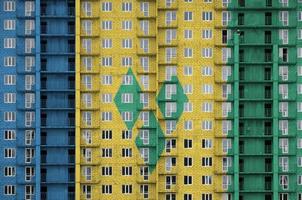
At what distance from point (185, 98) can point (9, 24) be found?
27.3 metres

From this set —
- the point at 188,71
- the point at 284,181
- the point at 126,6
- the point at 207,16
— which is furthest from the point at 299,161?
the point at 126,6

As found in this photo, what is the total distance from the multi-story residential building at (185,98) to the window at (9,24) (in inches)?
373

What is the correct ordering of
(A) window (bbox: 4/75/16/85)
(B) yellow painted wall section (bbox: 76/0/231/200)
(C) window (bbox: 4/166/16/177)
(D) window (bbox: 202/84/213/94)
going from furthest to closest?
(D) window (bbox: 202/84/213/94)
(A) window (bbox: 4/75/16/85)
(B) yellow painted wall section (bbox: 76/0/231/200)
(C) window (bbox: 4/166/16/177)

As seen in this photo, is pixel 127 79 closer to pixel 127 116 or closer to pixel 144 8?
pixel 127 116

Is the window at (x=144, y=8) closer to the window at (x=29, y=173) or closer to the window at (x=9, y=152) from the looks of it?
the window at (x=9, y=152)

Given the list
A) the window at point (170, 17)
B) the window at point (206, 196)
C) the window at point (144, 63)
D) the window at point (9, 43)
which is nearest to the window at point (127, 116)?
the window at point (144, 63)

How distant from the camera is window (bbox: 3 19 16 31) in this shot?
98.2 meters

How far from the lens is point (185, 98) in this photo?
97.8 metres

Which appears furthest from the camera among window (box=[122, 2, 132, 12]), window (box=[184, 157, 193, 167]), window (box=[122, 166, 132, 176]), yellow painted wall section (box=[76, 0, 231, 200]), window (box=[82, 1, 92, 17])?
window (box=[82, 1, 92, 17])

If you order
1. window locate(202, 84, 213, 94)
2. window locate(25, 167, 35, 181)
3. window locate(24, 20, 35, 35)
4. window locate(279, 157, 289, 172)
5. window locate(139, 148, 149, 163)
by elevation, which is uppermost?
window locate(24, 20, 35, 35)

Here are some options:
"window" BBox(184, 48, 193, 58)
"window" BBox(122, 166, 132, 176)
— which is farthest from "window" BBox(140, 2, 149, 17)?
"window" BBox(122, 166, 132, 176)

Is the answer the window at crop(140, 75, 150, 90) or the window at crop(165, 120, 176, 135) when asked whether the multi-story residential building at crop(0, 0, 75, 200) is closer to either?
the window at crop(140, 75, 150, 90)

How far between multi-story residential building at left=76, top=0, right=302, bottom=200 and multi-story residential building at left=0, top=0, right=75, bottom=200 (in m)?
1.99

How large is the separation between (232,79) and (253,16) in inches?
377
